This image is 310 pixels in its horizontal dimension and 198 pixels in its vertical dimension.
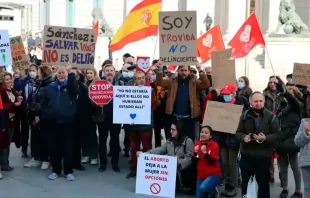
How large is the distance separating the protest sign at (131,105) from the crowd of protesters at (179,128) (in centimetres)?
19

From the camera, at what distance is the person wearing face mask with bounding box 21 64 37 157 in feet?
35.7

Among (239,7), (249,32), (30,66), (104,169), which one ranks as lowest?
(104,169)

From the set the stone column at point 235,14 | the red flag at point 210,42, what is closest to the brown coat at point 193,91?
the red flag at point 210,42

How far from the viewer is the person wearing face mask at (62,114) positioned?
9656 mm

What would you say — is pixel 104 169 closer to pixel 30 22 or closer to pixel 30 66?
pixel 30 66

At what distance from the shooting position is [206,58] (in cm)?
1434

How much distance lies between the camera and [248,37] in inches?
528

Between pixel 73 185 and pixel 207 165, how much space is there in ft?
7.79

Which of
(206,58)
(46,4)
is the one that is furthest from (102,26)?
(206,58)

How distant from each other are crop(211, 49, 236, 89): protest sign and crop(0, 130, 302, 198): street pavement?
178 centimetres

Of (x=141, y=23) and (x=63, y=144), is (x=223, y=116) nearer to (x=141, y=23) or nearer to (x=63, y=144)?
(x=63, y=144)

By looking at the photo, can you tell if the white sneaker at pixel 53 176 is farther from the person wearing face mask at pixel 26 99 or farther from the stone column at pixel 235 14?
the stone column at pixel 235 14

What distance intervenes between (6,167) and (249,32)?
6.03 m

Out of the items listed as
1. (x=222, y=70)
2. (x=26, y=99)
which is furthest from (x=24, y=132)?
(x=222, y=70)
